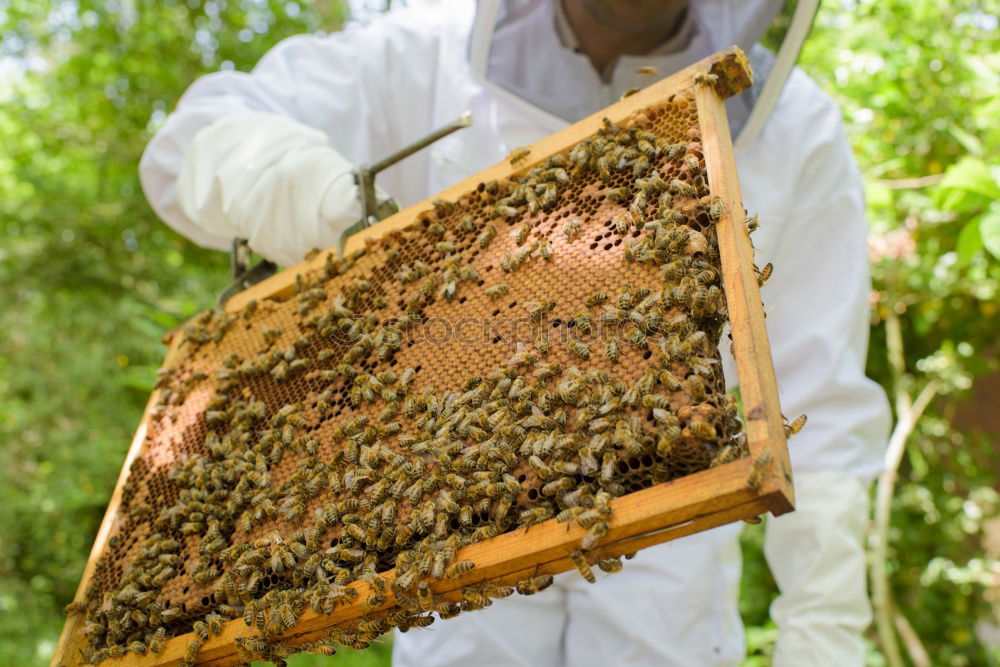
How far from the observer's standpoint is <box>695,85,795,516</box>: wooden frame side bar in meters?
1.38

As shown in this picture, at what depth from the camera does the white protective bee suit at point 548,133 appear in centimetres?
291

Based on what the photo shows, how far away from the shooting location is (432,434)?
73.2 inches

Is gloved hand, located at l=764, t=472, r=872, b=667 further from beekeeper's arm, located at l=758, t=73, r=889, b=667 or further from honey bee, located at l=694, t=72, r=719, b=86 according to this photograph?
honey bee, located at l=694, t=72, r=719, b=86

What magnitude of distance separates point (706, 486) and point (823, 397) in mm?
2095

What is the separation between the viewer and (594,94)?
3207 millimetres

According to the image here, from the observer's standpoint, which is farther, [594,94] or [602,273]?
[594,94]

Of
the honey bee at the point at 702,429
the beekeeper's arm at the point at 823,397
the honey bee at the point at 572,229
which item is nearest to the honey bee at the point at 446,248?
the honey bee at the point at 572,229

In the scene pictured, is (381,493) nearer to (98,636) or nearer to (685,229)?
(685,229)

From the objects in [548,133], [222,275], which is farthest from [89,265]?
[548,133]

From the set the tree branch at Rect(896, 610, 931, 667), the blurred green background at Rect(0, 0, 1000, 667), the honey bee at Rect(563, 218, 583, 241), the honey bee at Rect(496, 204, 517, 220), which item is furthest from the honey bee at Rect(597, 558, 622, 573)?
the tree branch at Rect(896, 610, 931, 667)

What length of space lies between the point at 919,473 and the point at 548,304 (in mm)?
5179

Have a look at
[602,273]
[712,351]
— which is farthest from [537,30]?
[712,351]

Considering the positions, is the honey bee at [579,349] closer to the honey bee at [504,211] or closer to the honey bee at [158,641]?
the honey bee at [504,211]

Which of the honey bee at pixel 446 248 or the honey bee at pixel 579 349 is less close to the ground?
the honey bee at pixel 446 248
